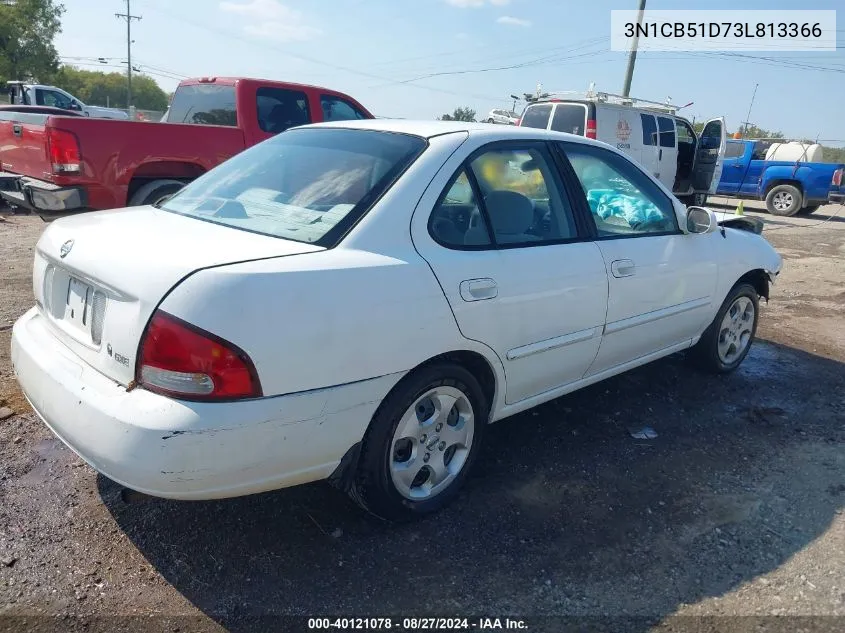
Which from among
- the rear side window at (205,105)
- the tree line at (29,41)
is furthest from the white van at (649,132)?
the tree line at (29,41)

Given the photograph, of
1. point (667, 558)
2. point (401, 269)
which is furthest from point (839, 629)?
point (401, 269)

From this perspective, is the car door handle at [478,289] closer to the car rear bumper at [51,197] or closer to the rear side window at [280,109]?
the car rear bumper at [51,197]

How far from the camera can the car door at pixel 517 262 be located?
2701 millimetres

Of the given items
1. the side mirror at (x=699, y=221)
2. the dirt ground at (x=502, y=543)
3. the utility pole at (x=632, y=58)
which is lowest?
the dirt ground at (x=502, y=543)

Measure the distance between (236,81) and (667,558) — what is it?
6.97 m

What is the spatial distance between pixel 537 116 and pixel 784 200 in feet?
26.4

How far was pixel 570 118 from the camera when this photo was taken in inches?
505

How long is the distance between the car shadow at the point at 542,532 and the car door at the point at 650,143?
10.8 metres

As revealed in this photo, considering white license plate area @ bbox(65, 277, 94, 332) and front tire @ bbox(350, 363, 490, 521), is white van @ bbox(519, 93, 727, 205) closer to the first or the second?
front tire @ bbox(350, 363, 490, 521)

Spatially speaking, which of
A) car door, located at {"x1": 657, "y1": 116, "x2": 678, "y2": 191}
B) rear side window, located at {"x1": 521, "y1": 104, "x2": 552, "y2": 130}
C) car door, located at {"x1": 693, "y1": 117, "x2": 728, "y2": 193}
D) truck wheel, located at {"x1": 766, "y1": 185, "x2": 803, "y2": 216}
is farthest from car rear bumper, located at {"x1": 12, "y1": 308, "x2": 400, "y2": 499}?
truck wheel, located at {"x1": 766, "y1": 185, "x2": 803, "y2": 216}

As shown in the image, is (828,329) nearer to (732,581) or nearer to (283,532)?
(732,581)

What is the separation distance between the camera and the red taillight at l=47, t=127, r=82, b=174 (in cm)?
577

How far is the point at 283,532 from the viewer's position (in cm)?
272

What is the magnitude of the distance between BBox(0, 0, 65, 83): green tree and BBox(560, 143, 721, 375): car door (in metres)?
50.6
